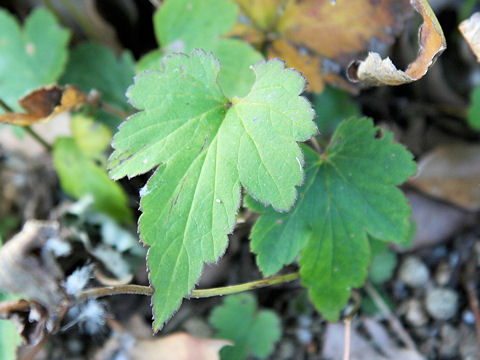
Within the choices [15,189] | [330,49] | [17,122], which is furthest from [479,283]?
[15,189]

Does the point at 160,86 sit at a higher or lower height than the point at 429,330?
higher

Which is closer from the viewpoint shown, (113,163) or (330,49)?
(113,163)

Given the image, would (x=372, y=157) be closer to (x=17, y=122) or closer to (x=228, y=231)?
(x=228, y=231)

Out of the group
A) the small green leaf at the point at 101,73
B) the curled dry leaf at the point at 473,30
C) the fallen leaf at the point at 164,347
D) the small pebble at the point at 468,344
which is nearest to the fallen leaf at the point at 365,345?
the small pebble at the point at 468,344

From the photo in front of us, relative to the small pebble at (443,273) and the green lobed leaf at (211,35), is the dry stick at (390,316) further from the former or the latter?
the green lobed leaf at (211,35)

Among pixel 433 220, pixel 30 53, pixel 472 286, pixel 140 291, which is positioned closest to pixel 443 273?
pixel 472 286

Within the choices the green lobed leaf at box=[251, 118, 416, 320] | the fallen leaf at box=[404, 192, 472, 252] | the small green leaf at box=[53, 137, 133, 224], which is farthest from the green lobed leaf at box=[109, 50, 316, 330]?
the fallen leaf at box=[404, 192, 472, 252]
